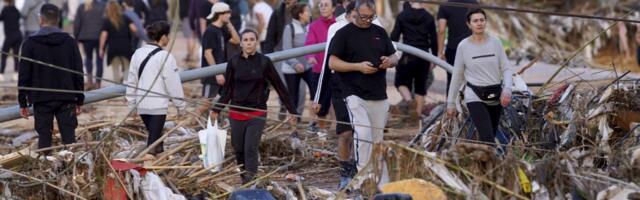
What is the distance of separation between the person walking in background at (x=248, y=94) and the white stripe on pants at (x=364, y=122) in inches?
20.8

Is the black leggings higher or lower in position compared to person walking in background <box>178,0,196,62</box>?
lower

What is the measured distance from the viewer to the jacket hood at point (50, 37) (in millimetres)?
12805

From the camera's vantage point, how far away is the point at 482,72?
12141 mm

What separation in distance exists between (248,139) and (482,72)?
1842mm

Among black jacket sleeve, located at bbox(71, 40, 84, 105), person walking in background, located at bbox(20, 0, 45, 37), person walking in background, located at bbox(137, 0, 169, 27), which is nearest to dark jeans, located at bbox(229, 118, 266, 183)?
black jacket sleeve, located at bbox(71, 40, 84, 105)

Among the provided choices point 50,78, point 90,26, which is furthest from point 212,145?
point 90,26

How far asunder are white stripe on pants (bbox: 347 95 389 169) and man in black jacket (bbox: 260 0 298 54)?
435 cm

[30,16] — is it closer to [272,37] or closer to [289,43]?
[272,37]

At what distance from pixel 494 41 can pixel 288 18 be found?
179 inches

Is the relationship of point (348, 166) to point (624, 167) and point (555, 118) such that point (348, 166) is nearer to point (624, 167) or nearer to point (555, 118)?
point (555, 118)

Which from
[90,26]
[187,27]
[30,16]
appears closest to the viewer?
[90,26]

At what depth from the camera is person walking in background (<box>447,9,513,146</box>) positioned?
12.1 m

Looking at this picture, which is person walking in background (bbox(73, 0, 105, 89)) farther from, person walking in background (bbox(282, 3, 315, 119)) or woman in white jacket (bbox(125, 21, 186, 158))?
woman in white jacket (bbox(125, 21, 186, 158))

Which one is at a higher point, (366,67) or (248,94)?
(366,67)
